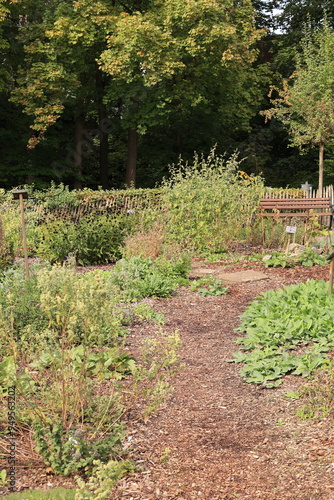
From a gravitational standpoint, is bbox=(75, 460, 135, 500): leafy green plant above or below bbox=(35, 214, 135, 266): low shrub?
below

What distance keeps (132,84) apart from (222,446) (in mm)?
16673

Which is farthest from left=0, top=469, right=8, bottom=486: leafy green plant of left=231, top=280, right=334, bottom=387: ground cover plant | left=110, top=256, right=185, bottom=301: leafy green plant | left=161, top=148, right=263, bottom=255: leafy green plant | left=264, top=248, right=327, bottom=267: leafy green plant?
left=161, top=148, right=263, bottom=255: leafy green plant

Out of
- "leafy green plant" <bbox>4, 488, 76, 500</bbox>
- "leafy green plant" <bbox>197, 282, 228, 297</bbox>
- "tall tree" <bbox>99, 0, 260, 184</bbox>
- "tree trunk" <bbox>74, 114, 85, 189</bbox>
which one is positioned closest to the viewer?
"leafy green plant" <bbox>4, 488, 76, 500</bbox>

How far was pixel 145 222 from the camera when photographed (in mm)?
11086

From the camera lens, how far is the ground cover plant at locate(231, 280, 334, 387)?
490cm

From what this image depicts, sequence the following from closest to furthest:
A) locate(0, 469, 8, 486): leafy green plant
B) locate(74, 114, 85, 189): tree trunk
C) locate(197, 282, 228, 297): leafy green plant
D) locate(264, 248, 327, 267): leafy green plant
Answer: locate(0, 469, 8, 486): leafy green plant → locate(197, 282, 228, 297): leafy green plant → locate(264, 248, 327, 267): leafy green plant → locate(74, 114, 85, 189): tree trunk

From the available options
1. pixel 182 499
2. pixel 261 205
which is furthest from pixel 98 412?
pixel 261 205

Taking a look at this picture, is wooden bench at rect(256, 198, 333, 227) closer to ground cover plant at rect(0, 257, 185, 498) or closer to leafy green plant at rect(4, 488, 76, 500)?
ground cover plant at rect(0, 257, 185, 498)

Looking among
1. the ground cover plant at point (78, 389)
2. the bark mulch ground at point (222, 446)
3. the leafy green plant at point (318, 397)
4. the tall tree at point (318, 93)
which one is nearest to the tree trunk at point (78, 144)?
the tall tree at point (318, 93)

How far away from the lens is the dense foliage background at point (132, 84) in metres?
17.4

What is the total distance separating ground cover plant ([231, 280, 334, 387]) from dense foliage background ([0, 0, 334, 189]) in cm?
894

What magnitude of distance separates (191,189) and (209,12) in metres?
8.35

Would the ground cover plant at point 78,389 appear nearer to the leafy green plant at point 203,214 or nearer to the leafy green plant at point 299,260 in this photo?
the leafy green plant at point 299,260

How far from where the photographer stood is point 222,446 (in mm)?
3729
